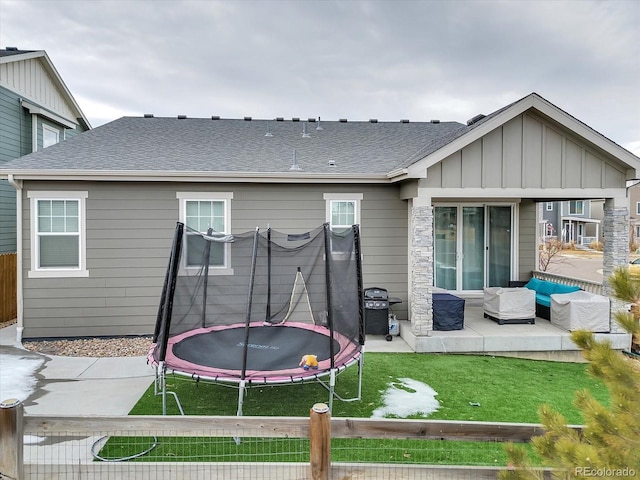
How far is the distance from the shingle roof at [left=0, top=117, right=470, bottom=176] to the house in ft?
0.20

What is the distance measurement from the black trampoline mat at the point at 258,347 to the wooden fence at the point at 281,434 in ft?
6.80

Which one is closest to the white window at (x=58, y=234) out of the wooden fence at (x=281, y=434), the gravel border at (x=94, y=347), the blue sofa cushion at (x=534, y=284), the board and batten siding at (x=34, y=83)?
the gravel border at (x=94, y=347)

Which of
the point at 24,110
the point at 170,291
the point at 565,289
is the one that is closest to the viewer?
the point at 170,291

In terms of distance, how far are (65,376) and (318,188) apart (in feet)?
17.7

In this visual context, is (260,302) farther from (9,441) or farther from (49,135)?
(49,135)

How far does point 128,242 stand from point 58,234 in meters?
1.26

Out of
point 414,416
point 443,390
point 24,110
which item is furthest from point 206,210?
point 24,110

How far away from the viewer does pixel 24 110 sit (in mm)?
12250

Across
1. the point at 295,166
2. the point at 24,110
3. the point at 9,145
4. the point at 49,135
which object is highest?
the point at 24,110

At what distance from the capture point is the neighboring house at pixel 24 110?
11344 mm

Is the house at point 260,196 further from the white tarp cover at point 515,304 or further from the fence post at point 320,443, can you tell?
the fence post at point 320,443

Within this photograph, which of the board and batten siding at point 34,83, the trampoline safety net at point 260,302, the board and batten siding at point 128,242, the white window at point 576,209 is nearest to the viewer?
the trampoline safety net at point 260,302

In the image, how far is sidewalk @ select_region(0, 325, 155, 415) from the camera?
5.22 meters

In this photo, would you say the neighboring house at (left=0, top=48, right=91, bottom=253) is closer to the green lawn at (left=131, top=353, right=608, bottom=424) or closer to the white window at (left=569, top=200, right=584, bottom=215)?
the green lawn at (left=131, top=353, right=608, bottom=424)
